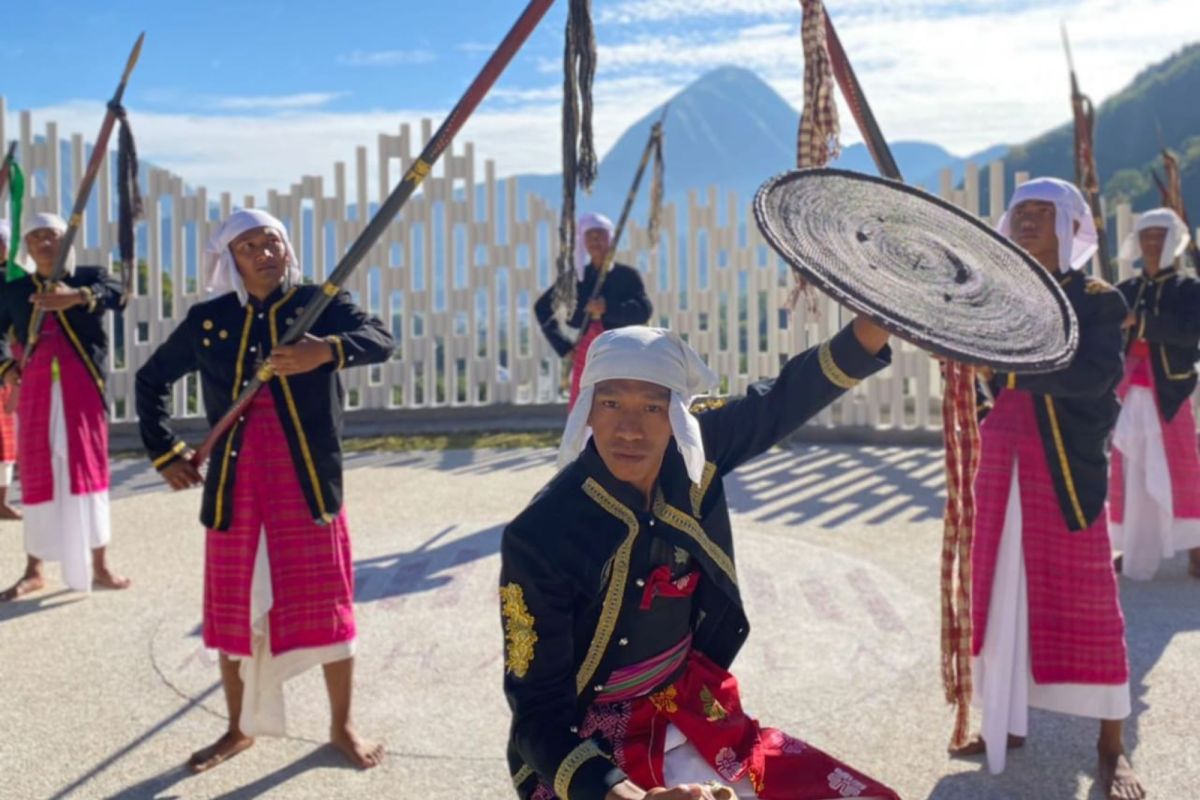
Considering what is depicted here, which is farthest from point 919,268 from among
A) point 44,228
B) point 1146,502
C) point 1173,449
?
point 44,228

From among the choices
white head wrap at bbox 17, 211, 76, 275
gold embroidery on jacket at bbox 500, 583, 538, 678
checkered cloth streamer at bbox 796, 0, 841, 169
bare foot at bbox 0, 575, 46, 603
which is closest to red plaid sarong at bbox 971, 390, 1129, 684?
checkered cloth streamer at bbox 796, 0, 841, 169

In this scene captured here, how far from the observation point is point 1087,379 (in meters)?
3.26

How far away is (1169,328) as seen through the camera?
575cm

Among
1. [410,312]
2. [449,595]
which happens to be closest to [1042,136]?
[410,312]

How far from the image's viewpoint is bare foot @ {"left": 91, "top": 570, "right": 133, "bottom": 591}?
232 inches

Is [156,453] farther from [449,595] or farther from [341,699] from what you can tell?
[449,595]

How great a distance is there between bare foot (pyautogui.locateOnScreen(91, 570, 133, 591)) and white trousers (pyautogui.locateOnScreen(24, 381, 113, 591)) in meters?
0.18

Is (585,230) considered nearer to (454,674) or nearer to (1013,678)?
(454,674)

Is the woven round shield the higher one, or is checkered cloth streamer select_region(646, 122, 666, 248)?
checkered cloth streamer select_region(646, 122, 666, 248)

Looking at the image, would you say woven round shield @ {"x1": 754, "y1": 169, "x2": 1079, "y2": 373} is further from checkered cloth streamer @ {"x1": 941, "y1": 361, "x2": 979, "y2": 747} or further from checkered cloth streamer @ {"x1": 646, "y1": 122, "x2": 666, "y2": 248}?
checkered cloth streamer @ {"x1": 646, "y1": 122, "x2": 666, "y2": 248}

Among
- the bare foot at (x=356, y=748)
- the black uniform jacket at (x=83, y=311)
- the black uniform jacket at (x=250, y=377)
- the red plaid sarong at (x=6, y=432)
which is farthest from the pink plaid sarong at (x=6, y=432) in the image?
the bare foot at (x=356, y=748)

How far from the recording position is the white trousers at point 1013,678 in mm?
3502

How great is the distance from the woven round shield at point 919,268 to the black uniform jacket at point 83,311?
4.49 m

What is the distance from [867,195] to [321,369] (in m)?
2.01
